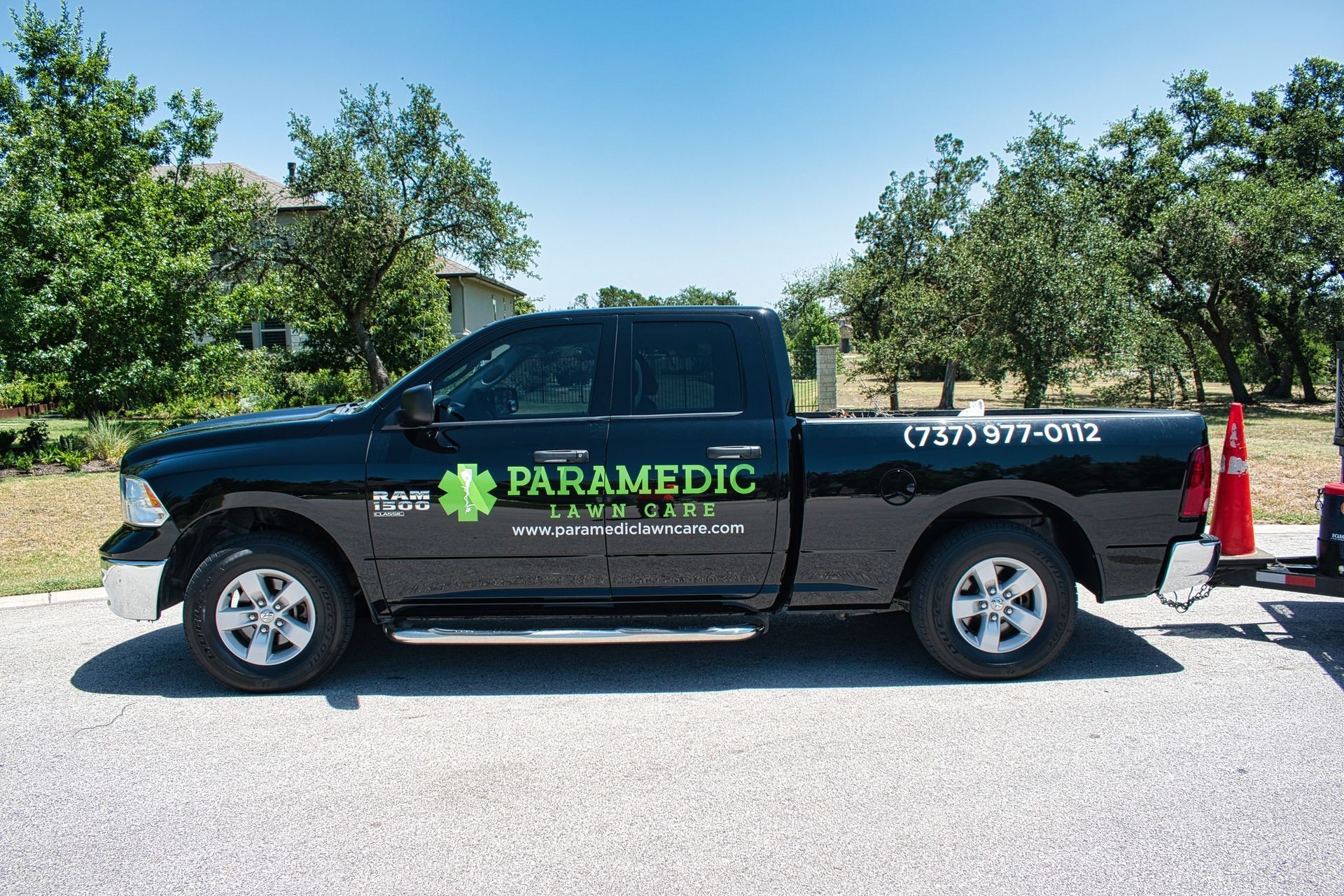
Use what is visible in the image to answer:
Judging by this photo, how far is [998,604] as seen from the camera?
15.2ft

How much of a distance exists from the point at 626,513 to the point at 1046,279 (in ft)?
45.0

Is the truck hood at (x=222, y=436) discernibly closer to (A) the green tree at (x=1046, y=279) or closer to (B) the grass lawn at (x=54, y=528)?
(B) the grass lawn at (x=54, y=528)

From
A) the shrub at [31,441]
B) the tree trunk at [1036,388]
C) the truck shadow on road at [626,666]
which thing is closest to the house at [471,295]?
the shrub at [31,441]

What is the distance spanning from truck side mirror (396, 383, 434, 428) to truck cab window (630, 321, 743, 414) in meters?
1.03

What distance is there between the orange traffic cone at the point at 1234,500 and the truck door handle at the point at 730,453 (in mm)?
3033

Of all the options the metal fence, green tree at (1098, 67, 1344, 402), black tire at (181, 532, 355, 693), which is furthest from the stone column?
black tire at (181, 532, 355, 693)

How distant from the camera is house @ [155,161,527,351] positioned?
89.6ft

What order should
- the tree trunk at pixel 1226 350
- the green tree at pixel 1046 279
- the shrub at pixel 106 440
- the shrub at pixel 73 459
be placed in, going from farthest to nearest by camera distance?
the tree trunk at pixel 1226 350
the green tree at pixel 1046 279
the shrub at pixel 106 440
the shrub at pixel 73 459

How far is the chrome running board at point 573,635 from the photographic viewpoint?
175 inches

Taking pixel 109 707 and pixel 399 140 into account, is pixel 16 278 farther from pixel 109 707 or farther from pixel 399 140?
pixel 399 140

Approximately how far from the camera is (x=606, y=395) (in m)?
4.71

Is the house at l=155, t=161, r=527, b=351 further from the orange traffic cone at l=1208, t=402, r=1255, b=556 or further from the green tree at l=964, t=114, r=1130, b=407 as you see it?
the orange traffic cone at l=1208, t=402, r=1255, b=556

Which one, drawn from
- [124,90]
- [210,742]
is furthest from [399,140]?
[210,742]

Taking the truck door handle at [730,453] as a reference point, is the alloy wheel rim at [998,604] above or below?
below
